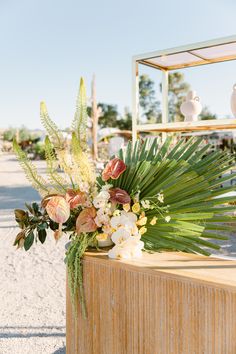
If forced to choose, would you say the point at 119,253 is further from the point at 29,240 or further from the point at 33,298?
the point at 33,298

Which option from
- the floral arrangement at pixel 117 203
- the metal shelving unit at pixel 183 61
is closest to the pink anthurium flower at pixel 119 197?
the floral arrangement at pixel 117 203

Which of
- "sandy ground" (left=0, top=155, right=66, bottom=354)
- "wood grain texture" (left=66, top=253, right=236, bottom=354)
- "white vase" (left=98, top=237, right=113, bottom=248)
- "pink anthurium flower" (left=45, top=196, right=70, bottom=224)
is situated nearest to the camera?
"wood grain texture" (left=66, top=253, right=236, bottom=354)

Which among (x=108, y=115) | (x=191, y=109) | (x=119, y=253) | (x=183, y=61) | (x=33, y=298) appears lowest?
(x=33, y=298)

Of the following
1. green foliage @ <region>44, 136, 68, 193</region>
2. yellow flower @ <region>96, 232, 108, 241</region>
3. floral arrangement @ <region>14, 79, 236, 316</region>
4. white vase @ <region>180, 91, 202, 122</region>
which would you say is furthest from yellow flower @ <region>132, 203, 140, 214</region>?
white vase @ <region>180, 91, 202, 122</region>

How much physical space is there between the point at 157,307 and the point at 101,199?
325mm

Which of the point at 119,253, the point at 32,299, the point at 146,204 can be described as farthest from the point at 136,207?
the point at 32,299

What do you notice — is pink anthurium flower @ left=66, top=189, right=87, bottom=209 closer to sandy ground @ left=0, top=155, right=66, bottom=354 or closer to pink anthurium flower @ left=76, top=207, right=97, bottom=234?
pink anthurium flower @ left=76, top=207, right=97, bottom=234

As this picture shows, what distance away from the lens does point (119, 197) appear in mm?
1170

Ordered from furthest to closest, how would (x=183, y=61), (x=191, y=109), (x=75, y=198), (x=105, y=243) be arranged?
(x=191, y=109)
(x=183, y=61)
(x=105, y=243)
(x=75, y=198)

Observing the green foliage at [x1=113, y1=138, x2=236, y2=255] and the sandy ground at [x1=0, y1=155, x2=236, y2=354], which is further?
the sandy ground at [x1=0, y1=155, x2=236, y2=354]

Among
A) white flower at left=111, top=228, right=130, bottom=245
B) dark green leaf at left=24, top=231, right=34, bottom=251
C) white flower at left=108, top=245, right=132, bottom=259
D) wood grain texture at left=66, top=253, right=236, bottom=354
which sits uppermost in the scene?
white flower at left=111, top=228, right=130, bottom=245

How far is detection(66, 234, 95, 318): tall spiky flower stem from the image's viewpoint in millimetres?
1176

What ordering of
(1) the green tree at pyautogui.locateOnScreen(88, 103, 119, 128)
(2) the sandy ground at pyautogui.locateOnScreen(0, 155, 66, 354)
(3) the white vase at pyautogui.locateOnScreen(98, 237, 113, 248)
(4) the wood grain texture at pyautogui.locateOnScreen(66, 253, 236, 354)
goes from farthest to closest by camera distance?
(1) the green tree at pyautogui.locateOnScreen(88, 103, 119, 128) → (2) the sandy ground at pyautogui.locateOnScreen(0, 155, 66, 354) → (3) the white vase at pyautogui.locateOnScreen(98, 237, 113, 248) → (4) the wood grain texture at pyautogui.locateOnScreen(66, 253, 236, 354)

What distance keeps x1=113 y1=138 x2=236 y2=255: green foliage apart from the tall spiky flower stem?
192 mm
